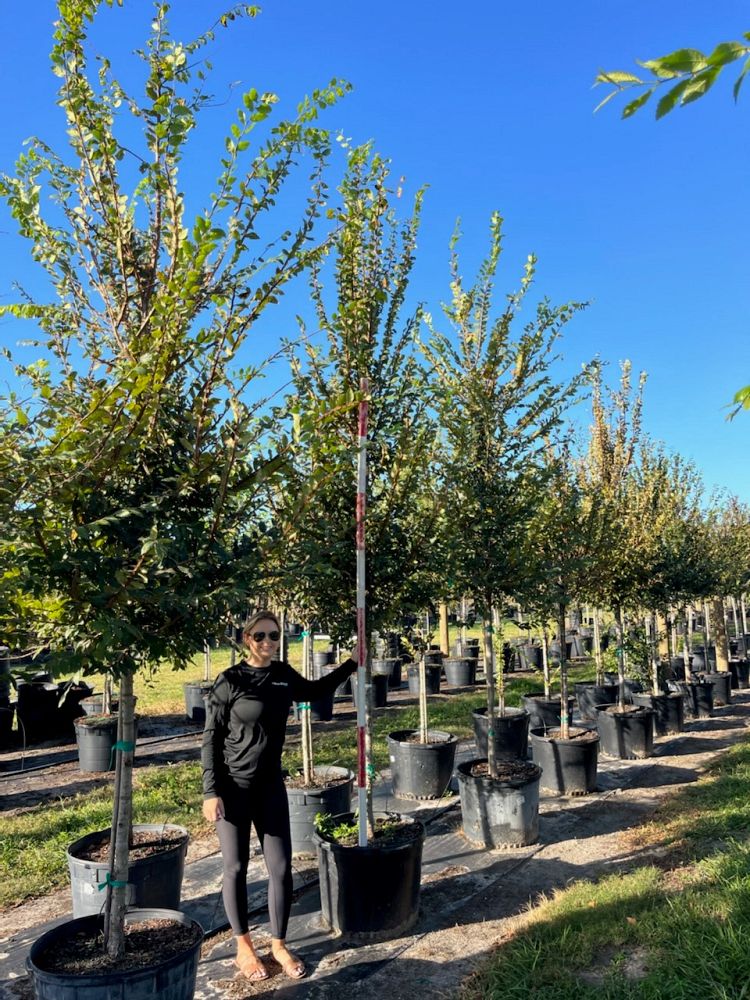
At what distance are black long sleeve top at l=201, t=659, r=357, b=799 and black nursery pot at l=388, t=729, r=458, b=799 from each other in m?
4.04

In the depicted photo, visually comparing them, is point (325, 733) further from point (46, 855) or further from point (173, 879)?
point (173, 879)

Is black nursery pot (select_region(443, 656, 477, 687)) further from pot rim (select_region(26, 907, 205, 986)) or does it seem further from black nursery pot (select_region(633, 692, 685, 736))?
pot rim (select_region(26, 907, 205, 986))

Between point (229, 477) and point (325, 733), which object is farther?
point (325, 733)

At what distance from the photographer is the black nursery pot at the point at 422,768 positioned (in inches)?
309

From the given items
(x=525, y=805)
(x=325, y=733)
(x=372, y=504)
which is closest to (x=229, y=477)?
(x=372, y=504)

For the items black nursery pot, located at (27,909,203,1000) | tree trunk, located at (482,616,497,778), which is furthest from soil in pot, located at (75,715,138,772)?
black nursery pot, located at (27,909,203,1000)

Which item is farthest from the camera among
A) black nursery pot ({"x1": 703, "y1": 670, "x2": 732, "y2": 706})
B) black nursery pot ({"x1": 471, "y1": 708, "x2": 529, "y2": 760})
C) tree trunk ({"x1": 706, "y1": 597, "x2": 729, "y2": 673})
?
tree trunk ({"x1": 706, "y1": 597, "x2": 729, "y2": 673})


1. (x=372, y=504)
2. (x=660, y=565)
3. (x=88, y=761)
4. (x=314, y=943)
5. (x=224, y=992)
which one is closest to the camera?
(x=224, y=992)

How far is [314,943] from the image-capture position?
4.48 meters

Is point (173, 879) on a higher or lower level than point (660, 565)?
lower

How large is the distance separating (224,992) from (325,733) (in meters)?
7.71

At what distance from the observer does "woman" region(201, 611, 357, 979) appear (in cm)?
401

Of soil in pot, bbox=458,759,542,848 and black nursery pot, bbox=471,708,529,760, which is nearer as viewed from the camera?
soil in pot, bbox=458,759,542,848

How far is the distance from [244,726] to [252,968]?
1.37 meters
